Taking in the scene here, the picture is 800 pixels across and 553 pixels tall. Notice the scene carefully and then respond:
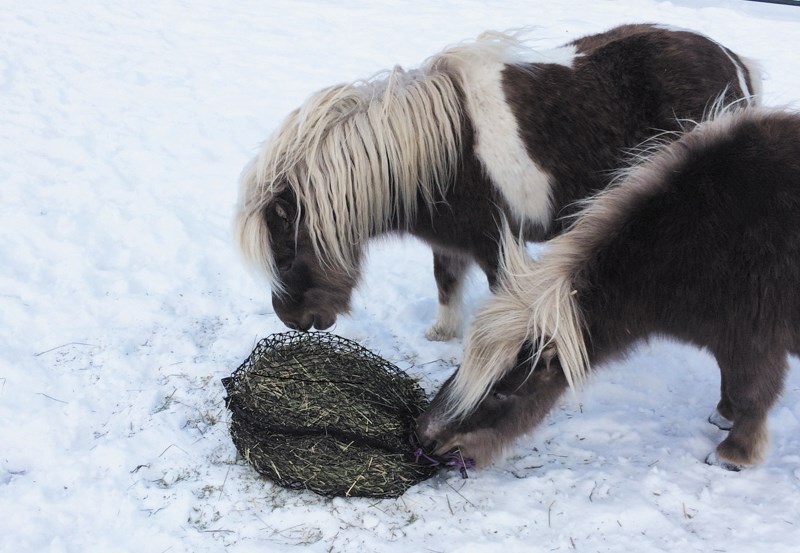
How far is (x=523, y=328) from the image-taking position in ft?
9.39

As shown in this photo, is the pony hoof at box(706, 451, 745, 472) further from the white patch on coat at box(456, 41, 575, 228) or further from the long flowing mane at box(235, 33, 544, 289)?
the long flowing mane at box(235, 33, 544, 289)

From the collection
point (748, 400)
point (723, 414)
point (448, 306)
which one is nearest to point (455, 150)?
point (448, 306)

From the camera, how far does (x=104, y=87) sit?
7.39 meters

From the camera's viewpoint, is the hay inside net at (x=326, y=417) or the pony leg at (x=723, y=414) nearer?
the hay inside net at (x=326, y=417)

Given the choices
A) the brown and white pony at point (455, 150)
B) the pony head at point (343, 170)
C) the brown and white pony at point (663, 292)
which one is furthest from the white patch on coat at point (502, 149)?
the brown and white pony at point (663, 292)

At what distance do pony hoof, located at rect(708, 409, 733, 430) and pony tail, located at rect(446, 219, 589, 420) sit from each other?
104 centimetres

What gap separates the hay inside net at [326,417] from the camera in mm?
2990

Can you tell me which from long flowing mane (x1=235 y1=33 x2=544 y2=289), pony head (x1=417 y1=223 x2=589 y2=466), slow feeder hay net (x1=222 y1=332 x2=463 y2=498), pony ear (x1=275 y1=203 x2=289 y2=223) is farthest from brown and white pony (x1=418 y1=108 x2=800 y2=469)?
pony ear (x1=275 y1=203 x2=289 y2=223)

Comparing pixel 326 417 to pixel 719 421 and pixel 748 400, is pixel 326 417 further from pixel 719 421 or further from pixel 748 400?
pixel 719 421

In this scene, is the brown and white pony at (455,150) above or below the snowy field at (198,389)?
above

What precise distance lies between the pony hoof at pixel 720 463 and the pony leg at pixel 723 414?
270mm

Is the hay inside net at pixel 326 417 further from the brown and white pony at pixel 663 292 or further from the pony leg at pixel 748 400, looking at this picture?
the pony leg at pixel 748 400

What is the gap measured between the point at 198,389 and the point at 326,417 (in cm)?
95

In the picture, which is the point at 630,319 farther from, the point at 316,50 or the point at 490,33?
the point at 316,50
